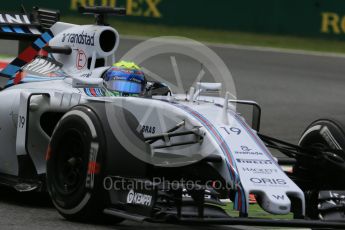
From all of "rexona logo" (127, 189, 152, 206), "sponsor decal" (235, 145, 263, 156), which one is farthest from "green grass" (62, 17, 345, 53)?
"rexona logo" (127, 189, 152, 206)

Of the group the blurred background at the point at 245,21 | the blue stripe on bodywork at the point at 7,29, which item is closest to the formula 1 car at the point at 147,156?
the blue stripe on bodywork at the point at 7,29

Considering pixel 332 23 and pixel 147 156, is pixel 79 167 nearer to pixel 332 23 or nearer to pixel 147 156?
pixel 147 156

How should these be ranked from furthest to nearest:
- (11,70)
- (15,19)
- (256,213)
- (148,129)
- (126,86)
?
(15,19) → (11,70) → (256,213) → (126,86) → (148,129)

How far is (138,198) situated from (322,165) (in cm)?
160

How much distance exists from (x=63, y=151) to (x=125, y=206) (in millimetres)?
779

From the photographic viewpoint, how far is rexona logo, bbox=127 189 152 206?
6.81 m

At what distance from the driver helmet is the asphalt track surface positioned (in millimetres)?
1083

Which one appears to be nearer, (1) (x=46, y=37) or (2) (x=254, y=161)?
(2) (x=254, y=161)

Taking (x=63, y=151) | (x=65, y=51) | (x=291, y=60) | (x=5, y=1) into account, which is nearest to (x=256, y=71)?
(x=291, y=60)

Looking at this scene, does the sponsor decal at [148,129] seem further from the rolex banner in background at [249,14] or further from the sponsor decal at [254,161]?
the rolex banner in background at [249,14]

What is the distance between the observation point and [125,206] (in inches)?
279

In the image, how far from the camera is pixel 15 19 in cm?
1016

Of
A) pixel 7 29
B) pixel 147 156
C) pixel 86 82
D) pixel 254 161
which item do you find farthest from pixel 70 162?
pixel 7 29

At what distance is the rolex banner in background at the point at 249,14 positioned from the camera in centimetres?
2322
